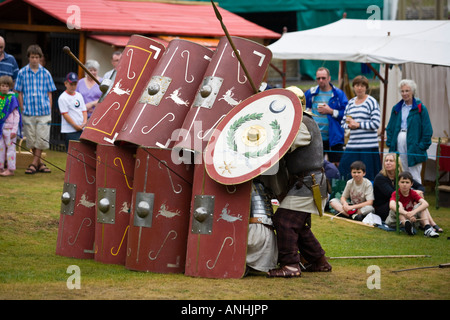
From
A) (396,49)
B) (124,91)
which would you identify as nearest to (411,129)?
(396,49)

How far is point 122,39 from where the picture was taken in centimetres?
1410

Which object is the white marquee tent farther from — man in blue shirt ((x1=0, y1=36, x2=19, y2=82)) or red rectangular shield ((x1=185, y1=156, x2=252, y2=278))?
red rectangular shield ((x1=185, y1=156, x2=252, y2=278))

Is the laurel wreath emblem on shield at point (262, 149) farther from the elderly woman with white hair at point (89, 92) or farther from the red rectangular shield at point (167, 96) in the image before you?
the elderly woman with white hair at point (89, 92)

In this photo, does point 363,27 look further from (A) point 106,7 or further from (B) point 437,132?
(A) point 106,7

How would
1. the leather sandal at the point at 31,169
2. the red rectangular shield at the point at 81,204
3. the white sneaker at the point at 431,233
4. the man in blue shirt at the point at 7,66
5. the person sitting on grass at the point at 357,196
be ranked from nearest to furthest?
1. the red rectangular shield at the point at 81,204
2. the white sneaker at the point at 431,233
3. the person sitting on grass at the point at 357,196
4. the leather sandal at the point at 31,169
5. the man in blue shirt at the point at 7,66

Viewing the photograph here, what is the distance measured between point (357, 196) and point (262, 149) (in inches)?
144

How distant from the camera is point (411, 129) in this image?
10391 millimetres

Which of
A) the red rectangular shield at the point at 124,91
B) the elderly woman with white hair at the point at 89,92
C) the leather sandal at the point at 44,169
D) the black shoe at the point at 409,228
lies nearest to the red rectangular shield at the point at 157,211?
the red rectangular shield at the point at 124,91

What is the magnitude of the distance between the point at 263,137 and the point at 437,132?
24.0ft

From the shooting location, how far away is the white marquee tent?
1121cm

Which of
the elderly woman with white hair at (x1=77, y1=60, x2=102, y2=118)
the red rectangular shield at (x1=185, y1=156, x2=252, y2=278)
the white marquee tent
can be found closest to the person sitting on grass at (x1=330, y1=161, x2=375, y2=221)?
the white marquee tent

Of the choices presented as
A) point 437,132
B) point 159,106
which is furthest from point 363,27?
point 159,106

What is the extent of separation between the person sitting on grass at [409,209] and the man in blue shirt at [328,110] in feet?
5.37

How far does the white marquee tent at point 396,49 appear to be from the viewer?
11.2 meters
